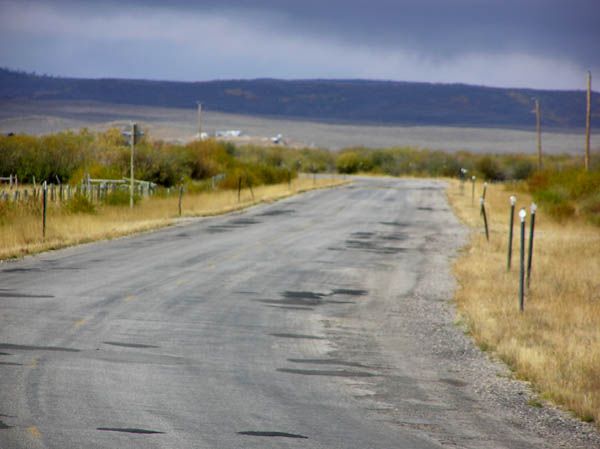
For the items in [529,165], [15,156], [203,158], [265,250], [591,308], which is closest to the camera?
[591,308]

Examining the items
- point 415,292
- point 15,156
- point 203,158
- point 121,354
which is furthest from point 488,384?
point 203,158

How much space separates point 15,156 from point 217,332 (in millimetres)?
42113

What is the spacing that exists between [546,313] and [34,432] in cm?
1034

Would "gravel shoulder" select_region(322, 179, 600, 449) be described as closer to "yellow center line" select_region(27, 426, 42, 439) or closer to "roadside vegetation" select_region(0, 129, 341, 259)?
"yellow center line" select_region(27, 426, 42, 439)

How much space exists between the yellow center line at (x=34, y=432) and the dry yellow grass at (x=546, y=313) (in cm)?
481

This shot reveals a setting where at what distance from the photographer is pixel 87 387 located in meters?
9.73

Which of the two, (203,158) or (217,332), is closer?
(217,332)

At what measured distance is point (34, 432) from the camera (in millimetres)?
7949

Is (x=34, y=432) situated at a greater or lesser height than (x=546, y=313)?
greater

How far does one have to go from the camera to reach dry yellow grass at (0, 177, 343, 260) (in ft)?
84.7

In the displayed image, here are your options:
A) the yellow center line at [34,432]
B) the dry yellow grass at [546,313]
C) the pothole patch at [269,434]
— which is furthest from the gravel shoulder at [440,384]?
the yellow center line at [34,432]

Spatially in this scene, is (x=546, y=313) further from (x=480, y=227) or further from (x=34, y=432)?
(x=480, y=227)

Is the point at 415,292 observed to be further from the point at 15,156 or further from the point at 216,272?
the point at 15,156

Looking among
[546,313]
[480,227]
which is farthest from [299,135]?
[546,313]
